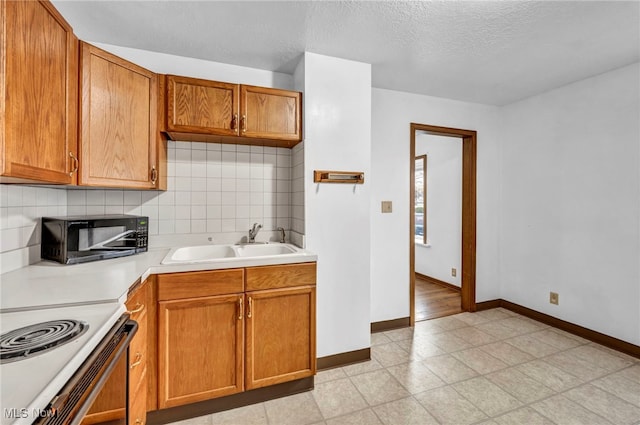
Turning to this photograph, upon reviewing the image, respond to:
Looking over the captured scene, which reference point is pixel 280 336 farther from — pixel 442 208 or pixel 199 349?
pixel 442 208

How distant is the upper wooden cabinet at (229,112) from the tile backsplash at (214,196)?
18 centimetres

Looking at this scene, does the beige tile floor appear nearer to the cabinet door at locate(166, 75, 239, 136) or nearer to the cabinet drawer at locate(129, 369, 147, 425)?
the cabinet drawer at locate(129, 369, 147, 425)

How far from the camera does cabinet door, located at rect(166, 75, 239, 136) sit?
1975mm

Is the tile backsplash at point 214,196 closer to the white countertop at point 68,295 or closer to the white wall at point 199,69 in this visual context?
the white countertop at point 68,295

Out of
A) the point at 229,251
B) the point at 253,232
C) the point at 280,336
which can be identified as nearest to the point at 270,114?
the point at 253,232

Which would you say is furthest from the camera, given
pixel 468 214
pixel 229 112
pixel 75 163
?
pixel 468 214

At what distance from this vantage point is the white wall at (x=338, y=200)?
7.20 ft

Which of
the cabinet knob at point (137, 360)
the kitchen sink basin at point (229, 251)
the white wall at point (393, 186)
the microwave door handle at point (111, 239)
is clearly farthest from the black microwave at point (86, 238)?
the white wall at point (393, 186)

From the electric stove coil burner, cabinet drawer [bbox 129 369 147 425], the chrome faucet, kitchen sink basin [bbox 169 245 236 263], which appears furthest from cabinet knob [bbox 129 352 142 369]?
the chrome faucet

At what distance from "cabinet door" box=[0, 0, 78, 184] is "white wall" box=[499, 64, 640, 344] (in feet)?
13.0

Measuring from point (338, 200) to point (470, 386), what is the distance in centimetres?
160

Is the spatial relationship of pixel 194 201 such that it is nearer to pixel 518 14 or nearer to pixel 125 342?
pixel 125 342

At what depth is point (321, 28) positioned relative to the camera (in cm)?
188

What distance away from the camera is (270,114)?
215cm
